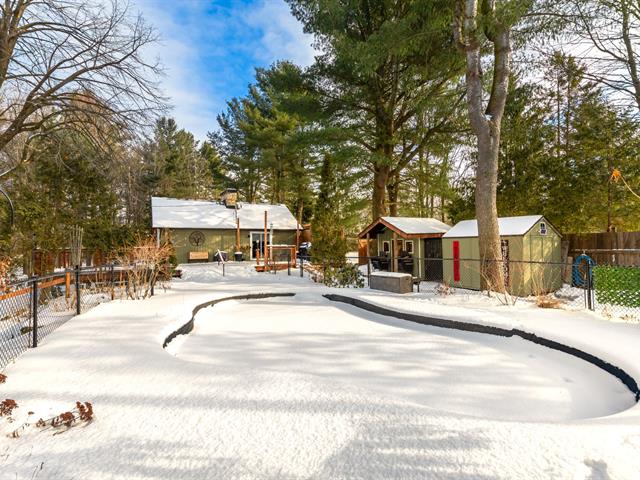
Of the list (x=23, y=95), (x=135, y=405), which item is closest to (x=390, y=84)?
(x=23, y=95)

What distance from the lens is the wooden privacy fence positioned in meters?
12.6

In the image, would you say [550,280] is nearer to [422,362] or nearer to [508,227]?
[508,227]

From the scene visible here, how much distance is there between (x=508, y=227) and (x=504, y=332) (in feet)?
25.9

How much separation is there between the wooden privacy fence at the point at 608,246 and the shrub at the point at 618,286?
327cm

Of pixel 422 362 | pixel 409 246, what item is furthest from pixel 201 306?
pixel 409 246

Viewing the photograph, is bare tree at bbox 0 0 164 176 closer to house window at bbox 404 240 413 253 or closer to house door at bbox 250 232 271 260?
house window at bbox 404 240 413 253

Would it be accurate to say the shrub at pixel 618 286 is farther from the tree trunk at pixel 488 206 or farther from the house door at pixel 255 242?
the house door at pixel 255 242

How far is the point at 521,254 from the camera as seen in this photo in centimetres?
1226

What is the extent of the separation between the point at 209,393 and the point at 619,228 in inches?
787

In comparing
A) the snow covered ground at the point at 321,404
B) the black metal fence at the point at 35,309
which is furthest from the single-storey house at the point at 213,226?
the snow covered ground at the point at 321,404

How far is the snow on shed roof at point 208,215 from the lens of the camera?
23000 mm

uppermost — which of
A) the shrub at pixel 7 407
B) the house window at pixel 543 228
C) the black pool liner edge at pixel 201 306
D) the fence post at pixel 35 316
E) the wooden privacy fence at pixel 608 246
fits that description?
the house window at pixel 543 228

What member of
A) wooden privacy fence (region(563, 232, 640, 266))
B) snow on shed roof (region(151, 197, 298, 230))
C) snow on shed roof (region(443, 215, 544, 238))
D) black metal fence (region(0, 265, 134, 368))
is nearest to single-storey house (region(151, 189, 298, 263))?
snow on shed roof (region(151, 197, 298, 230))

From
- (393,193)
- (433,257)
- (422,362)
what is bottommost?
(422,362)
